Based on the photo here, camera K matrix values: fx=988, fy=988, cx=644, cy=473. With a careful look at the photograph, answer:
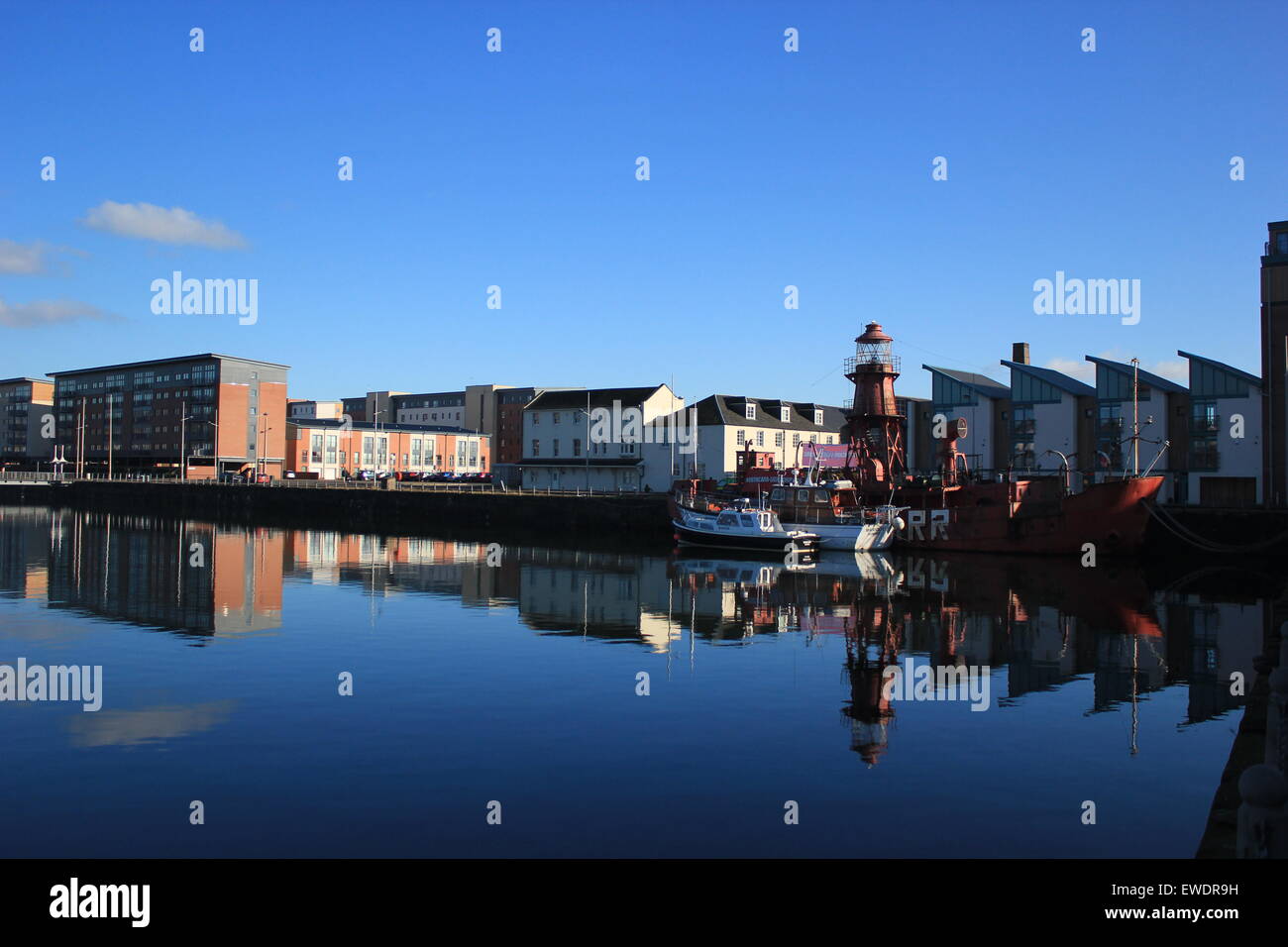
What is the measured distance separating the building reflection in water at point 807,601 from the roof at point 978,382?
22137 millimetres

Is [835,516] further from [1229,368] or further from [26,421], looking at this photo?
[26,421]

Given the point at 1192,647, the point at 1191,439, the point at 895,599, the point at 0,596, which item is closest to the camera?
the point at 1192,647

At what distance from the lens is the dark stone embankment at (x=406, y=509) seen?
77062 millimetres

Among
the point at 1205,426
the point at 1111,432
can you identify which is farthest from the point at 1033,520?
the point at 1205,426

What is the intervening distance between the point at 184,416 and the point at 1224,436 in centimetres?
12482

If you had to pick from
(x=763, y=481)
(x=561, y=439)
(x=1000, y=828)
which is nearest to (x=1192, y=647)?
(x=1000, y=828)

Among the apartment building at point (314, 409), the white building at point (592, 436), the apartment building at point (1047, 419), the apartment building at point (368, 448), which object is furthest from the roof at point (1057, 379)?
the apartment building at point (314, 409)

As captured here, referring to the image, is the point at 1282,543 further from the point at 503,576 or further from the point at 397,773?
the point at 397,773

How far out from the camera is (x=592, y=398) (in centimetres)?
10244

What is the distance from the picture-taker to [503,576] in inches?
1807

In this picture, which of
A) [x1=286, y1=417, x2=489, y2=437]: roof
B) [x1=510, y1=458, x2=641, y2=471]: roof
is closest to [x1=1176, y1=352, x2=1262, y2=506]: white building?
[x1=510, y1=458, x2=641, y2=471]: roof

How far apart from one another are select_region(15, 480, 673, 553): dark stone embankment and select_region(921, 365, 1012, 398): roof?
999 inches

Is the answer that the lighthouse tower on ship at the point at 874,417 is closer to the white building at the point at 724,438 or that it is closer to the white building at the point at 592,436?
the white building at the point at 724,438
